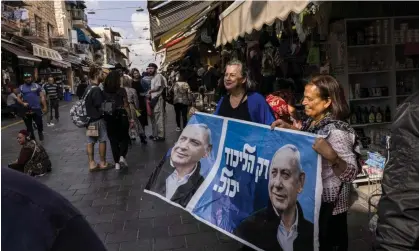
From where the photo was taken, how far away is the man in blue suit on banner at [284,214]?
2.77 m

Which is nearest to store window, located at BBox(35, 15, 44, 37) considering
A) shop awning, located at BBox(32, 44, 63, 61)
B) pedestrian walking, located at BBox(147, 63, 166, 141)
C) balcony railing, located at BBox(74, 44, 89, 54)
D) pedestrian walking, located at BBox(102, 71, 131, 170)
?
shop awning, located at BBox(32, 44, 63, 61)

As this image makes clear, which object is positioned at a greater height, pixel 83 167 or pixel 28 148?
pixel 28 148

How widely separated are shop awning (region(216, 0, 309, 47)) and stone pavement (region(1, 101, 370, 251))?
228cm

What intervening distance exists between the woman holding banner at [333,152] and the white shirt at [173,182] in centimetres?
137

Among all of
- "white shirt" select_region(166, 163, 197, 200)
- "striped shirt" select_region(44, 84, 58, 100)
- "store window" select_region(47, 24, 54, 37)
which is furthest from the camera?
"store window" select_region(47, 24, 54, 37)

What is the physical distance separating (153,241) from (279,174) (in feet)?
6.12

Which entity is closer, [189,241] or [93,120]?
[189,241]

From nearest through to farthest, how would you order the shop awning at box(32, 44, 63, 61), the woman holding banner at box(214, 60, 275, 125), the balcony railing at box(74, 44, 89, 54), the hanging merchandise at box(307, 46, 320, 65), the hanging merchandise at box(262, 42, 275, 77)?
the woman holding banner at box(214, 60, 275, 125), the hanging merchandise at box(307, 46, 320, 65), the hanging merchandise at box(262, 42, 275, 77), the shop awning at box(32, 44, 63, 61), the balcony railing at box(74, 44, 89, 54)

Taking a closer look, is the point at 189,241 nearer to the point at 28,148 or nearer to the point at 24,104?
the point at 28,148

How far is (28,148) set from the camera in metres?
7.00

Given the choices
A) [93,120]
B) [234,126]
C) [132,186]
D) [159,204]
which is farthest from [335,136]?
[93,120]

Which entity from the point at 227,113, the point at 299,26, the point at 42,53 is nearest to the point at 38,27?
the point at 42,53

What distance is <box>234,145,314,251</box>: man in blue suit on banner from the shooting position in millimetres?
2771

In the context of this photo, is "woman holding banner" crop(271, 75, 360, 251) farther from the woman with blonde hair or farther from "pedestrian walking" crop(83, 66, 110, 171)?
the woman with blonde hair
